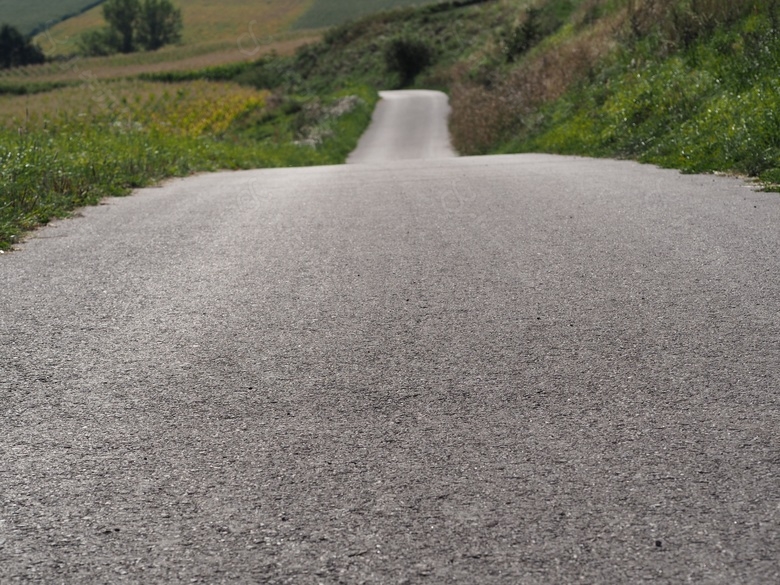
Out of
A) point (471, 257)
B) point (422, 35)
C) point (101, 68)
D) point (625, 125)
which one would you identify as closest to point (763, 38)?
point (625, 125)

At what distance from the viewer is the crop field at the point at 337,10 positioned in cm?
10327

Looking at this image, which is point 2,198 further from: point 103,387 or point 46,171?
point 103,387

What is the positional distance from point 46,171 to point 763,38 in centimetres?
1254

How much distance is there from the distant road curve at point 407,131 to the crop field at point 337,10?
→ 188ft

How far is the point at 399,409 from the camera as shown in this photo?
12.7ft

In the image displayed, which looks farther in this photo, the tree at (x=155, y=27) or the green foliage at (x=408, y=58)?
the tree at (x=155, y=27)

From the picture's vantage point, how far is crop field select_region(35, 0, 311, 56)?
98.3 meters

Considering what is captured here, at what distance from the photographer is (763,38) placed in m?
16.6

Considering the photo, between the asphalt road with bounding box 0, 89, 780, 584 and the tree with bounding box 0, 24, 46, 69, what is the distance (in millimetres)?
81277

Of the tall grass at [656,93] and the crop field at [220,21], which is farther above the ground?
the tall grass at [656,93]

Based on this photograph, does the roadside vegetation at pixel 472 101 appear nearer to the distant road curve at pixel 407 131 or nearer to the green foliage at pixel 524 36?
the green foliage at pixel 524 36

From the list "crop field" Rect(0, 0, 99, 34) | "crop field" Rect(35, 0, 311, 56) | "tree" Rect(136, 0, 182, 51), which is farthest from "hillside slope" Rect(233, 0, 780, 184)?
"crop field" Rect(0, 0, 99, 34)

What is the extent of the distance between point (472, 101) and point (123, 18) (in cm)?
7736

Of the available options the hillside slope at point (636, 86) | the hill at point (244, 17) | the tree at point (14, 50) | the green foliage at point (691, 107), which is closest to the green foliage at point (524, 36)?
the hillside slope at point (636, 86)
